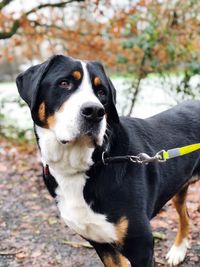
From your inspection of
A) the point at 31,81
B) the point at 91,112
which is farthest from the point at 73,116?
the point at 31,81

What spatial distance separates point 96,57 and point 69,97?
5144 millimetres

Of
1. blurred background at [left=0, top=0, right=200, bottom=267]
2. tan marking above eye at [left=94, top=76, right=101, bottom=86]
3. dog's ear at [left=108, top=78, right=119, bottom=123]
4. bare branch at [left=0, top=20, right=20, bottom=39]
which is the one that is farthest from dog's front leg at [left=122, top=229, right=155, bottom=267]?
bare branch at [left=0, top=20, right=20, bottom=39]

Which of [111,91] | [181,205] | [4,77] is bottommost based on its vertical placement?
[4,77]

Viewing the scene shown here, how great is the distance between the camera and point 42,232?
471 cm

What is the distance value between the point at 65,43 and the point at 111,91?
17.7 feet

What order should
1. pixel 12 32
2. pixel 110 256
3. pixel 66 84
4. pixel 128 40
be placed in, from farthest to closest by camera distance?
pixel 12 32
pixel 128 40
pixel 110 256
pixel 66 84

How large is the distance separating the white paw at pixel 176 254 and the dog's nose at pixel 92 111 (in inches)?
80.3

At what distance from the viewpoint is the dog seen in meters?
2.78

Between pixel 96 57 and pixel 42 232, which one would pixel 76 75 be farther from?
pixel 96 57

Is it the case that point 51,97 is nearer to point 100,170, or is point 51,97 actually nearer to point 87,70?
point 87,70

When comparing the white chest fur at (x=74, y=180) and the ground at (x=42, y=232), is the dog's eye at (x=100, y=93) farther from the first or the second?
the ground at (x=42, y=232)

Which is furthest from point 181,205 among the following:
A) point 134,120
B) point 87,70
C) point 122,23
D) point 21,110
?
point 21,110

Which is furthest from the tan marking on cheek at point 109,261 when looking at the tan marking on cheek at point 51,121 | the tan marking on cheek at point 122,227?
the tan marking on cheek at point 51,121

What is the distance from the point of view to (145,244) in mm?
2965
